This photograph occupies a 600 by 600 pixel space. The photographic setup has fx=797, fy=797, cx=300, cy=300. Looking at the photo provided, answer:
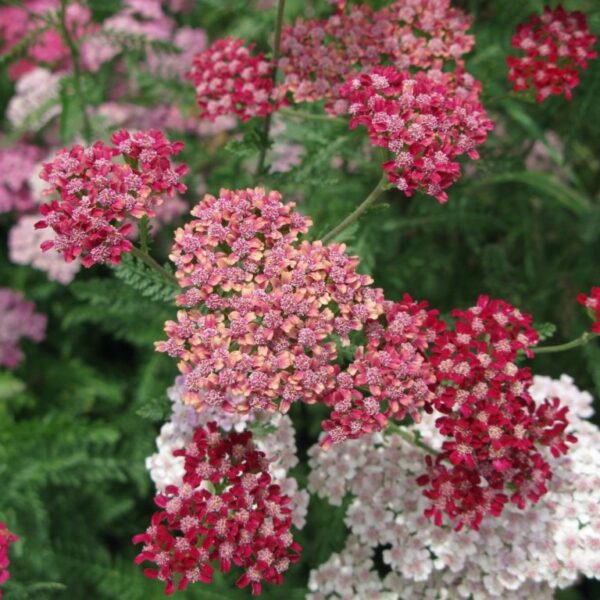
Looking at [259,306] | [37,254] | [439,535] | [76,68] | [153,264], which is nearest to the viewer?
[259,306]

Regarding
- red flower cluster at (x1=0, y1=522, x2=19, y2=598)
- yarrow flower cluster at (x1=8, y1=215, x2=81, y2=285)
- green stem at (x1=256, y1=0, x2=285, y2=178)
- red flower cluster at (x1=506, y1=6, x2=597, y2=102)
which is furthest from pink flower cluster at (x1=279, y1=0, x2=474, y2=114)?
yarrow flower cluster at (x1=8, y1=215, x2=81, y2=285)

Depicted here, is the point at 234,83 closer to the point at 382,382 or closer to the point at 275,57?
the point at 275,57

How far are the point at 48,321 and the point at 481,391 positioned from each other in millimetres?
2863

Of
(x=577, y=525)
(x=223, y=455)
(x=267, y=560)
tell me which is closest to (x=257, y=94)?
(x=223, y=455)

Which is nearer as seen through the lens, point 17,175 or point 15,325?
point 15,325

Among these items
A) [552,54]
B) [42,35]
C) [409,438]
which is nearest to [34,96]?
[42,35]

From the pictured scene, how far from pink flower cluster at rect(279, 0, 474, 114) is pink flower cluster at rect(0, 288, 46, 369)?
82.5 inches

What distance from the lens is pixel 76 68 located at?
11.3ft

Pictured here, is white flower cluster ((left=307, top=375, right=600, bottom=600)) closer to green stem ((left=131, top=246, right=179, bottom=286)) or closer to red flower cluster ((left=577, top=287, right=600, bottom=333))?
red flower cluster ((left=577, top=287, right=600, bottom=333))

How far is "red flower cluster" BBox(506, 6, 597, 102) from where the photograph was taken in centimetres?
262

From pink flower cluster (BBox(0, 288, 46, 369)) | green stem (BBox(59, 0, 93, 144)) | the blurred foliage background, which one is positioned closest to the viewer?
the blurred foliage background

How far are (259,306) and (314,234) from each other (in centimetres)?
54

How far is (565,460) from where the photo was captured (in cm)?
263

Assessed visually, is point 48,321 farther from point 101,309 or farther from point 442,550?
point 442,550
